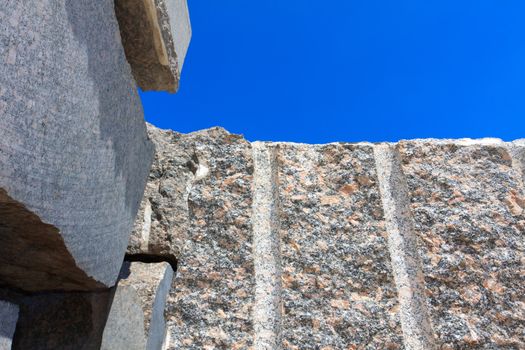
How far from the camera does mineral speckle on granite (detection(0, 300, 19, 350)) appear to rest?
65cm

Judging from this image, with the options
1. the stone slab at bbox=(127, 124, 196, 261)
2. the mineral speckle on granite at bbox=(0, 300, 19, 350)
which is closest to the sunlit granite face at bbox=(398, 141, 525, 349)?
the stone slab at bbox=(127, 124, 196, 261)

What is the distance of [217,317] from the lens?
1076mm

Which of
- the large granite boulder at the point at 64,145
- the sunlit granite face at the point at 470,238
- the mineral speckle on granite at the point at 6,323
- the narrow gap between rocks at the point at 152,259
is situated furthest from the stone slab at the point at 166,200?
the sunlit granite face at the point at 470,238

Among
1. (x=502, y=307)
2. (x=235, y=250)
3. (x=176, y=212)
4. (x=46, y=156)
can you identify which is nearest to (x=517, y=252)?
(x=502, y=307)

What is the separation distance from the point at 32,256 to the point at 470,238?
90cm

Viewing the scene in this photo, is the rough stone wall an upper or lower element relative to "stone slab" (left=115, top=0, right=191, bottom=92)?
lower

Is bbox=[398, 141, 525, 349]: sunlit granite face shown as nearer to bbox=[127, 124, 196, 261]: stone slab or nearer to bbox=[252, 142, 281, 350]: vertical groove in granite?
bbox=[252, 142, 281, 350]: vertical groove in granite

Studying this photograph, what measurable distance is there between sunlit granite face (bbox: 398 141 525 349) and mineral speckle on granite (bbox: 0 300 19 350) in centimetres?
80

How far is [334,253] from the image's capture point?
1.13 metres

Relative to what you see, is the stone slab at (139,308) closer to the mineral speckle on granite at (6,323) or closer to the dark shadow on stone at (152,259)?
the dark shadow on stone at (152,259)

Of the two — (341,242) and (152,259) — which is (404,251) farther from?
(152,259)

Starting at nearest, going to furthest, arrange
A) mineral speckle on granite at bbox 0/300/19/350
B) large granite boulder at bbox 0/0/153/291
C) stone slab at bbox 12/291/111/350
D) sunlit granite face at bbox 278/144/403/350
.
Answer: large granite boulder at bbox 0/0/153/291
mineral speckle on granite at bbox 0/300/19/350
stone slab at bbox 12/291/111/350
sunlit granite face at bbox 278/144/403/350

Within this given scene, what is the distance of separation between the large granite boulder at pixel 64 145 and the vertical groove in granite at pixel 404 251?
0.59m

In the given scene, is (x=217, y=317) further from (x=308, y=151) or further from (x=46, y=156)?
(x=46, y=156)
